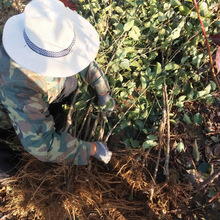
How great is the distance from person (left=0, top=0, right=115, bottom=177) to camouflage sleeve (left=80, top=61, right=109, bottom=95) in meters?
0.19

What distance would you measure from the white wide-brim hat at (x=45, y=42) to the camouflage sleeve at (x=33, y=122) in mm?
140

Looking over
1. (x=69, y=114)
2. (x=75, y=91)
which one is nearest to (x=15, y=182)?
(x=69, y=114)

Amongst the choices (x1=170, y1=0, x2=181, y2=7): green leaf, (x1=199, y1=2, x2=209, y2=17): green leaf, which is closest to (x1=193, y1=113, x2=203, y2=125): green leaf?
(x1=199, y1=2, x2=209, y2=17): green leaf

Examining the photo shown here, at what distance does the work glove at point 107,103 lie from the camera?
1.50m

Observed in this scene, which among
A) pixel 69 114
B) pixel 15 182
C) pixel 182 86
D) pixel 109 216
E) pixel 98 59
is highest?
pixel 98 59

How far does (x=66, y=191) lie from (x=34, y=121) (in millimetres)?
524

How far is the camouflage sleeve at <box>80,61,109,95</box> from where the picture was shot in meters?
1.50

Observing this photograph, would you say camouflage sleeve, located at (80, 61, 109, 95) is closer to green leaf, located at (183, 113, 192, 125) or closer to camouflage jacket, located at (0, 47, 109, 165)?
camouflage jacket, located at (0, 47, 109, 165)

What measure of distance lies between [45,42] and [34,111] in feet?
1.12

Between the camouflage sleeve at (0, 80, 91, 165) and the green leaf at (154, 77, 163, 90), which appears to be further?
the green leaf at (154, 77, 163, 90)

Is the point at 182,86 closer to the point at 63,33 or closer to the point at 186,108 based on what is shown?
the point at 186,108

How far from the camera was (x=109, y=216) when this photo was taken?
1.36m

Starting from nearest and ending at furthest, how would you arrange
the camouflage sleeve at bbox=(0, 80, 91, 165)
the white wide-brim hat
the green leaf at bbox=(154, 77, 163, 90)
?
the white wide-brim hat < the camouflage sleeve at bbox=(0, 80, 91, 165) < the green leaf at bbox=(154, 77, 163, 90)

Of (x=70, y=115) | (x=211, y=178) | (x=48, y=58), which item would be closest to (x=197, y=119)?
(x=211, y=178)
